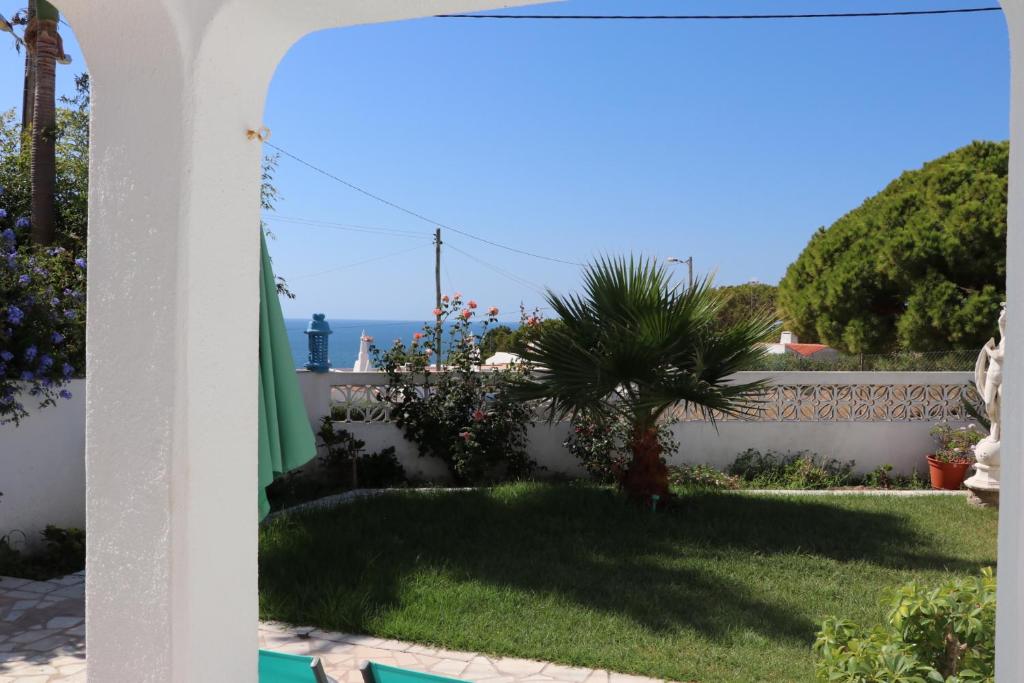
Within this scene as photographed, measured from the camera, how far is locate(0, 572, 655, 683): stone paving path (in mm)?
4102

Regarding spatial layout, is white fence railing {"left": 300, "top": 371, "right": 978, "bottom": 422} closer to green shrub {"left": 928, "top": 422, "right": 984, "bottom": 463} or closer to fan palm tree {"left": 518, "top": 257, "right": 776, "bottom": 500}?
green shrub {"left": 928, "top": 422, "right": 984, "bottom": 463}

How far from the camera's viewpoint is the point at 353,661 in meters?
4.29

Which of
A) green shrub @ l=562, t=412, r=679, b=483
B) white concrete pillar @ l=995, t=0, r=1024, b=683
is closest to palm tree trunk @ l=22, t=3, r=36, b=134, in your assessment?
green shrub @ l=562, t=412, r=679, b=483

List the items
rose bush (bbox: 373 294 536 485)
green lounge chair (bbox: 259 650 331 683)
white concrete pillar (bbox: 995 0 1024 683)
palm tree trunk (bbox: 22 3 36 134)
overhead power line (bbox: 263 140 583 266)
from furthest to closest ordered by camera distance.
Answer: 1. overhead power line (bbox: 263 140 583 266)
2. palm tree trunk (bbox: 22 3 36 134)
3. rose bush (bbox: 373 294 536 485)
4. green lounge chair (bbox: 259 650 331 683)
5. white concrete pillar (bbox: 995 0 1024 683)

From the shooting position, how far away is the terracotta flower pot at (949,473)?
8.98 m

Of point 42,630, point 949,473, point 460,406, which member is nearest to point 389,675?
point 42,630

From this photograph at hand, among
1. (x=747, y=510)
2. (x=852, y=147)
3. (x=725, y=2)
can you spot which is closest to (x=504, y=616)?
(x=747, y=510)

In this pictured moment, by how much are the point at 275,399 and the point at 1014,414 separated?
2.14m

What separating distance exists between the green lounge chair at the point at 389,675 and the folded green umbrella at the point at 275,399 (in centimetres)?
66

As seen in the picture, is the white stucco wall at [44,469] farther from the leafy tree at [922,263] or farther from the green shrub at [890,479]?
the leafy tree at [922,263]

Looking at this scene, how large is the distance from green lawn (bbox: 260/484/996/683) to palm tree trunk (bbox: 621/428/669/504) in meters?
0.19

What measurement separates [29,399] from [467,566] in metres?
3.69

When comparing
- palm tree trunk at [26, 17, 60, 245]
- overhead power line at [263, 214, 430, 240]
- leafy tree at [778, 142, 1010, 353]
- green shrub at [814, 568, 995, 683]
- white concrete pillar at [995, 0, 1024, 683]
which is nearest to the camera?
white concrete pillar at [995, 0, 1024, 683]

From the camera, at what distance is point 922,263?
55.4 ft
